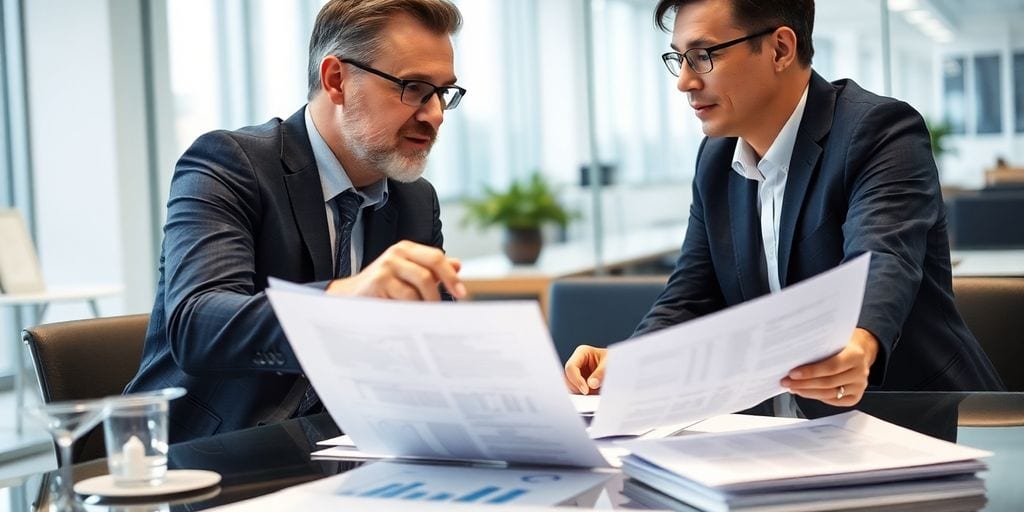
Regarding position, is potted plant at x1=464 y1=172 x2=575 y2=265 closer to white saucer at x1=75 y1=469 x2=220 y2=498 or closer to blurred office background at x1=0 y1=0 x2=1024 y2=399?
blurred office background at x1=0 y1=0 x2=1024 y2=399

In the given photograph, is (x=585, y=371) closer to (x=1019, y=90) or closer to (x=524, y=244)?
(x=1019, y=90)

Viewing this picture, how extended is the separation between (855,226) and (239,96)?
21.4ft

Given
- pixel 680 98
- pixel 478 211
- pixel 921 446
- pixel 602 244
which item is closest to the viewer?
pixel 921 446

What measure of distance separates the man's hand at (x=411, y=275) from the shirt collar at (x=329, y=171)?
0.80 m

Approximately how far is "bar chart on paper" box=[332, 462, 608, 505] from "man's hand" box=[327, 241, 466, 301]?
18 centimetres

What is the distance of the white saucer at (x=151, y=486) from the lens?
1142mm

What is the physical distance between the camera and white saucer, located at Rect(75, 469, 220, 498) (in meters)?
1.14

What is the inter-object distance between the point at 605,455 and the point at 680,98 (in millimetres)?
3838

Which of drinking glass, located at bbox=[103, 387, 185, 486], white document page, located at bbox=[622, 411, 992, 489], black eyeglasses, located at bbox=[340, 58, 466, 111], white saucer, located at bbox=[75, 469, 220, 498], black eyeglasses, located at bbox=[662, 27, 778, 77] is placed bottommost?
white saucer, located at bbox=[75, 469, 220, 498]

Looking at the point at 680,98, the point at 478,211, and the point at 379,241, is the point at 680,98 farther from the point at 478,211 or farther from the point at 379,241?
the point at 379,241

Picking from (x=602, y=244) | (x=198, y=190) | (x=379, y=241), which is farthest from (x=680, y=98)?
(x=198, y=190)

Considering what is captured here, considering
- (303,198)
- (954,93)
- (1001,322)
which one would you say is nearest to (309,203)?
(303,198)

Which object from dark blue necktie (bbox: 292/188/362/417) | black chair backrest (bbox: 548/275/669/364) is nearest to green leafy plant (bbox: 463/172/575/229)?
black chair backrest (bbox: 548/275/669/364)

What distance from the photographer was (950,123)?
4512 millimetres
